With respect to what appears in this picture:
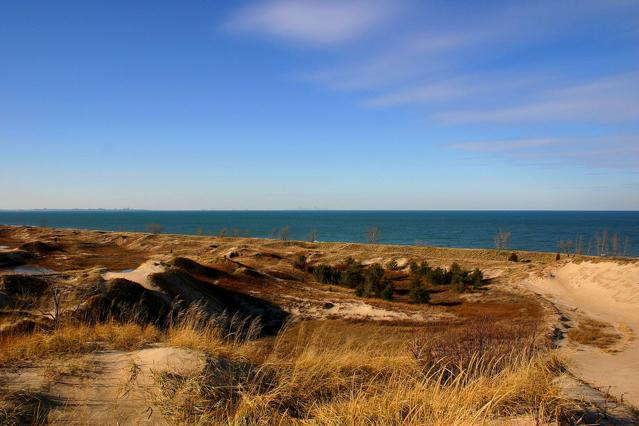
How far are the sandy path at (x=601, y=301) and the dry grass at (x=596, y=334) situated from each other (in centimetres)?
68

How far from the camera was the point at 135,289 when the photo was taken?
2461 cm

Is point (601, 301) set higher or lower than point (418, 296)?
lower

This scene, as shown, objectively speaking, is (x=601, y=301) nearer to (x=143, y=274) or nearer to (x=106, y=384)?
(x=143, y=274)

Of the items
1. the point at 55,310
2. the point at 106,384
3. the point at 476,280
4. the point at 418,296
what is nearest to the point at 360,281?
the point at 418,296

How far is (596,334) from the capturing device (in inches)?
987

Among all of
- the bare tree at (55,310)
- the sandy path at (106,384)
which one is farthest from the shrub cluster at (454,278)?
the sandy path at (106,384)

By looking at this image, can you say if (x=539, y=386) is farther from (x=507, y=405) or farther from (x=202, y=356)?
(x=202, y=356)

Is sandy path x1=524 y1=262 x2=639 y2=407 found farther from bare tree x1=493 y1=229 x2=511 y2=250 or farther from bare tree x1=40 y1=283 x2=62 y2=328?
bare tree x1=493 y1=229 x2=511 y2=250

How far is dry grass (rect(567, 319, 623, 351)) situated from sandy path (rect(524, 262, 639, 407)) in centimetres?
68

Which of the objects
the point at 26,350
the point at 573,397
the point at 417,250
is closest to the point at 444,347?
the point at 573,397

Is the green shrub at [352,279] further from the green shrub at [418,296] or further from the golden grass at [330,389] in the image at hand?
the golden grass at [330,389]

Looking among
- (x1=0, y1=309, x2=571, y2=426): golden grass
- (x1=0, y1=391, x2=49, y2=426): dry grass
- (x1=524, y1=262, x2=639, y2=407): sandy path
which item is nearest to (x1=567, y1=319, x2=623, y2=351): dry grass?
(x1=524, y1=262, x2=639, y2=407): sandy path

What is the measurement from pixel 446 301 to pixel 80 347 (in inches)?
1325

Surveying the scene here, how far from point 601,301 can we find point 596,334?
13.9m
